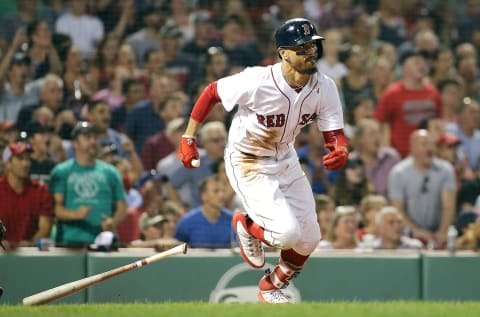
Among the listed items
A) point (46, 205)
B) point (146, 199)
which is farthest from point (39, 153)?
point (146, 199)

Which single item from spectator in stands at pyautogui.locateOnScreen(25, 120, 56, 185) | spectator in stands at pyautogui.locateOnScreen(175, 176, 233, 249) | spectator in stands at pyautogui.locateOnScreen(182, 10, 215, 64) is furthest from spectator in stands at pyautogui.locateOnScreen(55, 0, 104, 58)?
spectator in stands at pyautogui.locateOnScreen(175, 176, 233, 249)

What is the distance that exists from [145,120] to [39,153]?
67.3 inches

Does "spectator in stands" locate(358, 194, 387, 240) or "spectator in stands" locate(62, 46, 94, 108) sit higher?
"spectator in stands" locate(62, 46, 94, 108)

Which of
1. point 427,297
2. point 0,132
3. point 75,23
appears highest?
point 75,23

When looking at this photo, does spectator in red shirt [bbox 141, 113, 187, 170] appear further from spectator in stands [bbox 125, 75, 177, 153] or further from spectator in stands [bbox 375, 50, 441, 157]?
spectator in stands [bbox 375, 50, 441, 157]

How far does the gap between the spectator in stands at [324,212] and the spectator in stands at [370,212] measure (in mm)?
328

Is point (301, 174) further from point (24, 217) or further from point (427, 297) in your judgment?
point (24, 217)

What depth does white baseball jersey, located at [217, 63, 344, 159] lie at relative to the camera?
7.00 metres

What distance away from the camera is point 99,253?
8977 millimetres

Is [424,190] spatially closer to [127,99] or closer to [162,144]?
[162,144]

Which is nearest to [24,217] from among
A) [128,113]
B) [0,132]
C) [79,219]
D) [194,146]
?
[79,219]

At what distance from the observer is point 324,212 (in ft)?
32.9

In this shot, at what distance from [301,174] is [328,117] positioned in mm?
425

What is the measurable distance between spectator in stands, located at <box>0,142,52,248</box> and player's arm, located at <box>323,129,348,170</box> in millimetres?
3280
